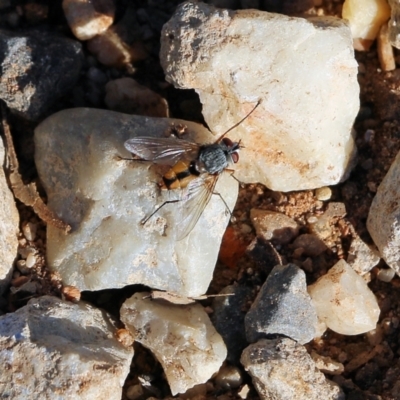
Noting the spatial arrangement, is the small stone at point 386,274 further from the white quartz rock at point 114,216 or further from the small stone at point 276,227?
the white quartz rock at point 114,216

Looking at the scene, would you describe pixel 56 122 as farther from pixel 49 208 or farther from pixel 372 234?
pixel 372 234

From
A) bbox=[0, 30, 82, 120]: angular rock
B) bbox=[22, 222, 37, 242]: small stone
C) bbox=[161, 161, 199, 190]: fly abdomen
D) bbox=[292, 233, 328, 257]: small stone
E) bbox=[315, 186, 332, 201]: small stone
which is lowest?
bbox=[292, 233, 328, 257]: small stone

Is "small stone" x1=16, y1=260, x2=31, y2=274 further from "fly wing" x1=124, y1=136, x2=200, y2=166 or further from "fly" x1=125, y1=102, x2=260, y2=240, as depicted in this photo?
"fly wing" x1=124, y1=136, x2=200, y2=166

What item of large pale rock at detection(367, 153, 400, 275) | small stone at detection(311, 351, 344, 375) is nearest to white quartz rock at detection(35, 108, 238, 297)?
small stone at detection(311, 351, 344, 375)

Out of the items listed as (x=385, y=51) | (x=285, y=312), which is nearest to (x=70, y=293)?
(x=285, y=312)

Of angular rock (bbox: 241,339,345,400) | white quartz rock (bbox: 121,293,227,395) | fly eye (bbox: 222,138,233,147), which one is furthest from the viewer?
fly eye (bbox: 222,138,233,147)

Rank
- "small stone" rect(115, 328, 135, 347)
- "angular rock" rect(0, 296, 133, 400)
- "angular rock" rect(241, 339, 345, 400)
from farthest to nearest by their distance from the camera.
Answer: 1. "small stone" rect(115, 328, 135, 347)
2. "angular rock" rect(241, 339, 345, 400)
3. "angular rock" rect(0, 296, 133, 400)
